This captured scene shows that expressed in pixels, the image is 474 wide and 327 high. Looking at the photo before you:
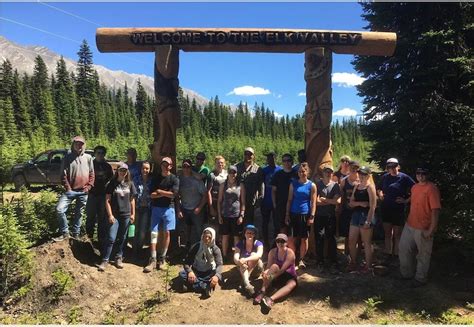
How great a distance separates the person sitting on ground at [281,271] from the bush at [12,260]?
370 centimetres

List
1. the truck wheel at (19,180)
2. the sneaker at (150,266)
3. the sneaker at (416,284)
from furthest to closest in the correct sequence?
the truck wheel at (19,180)
the sneaker at (150,266)
the sneaker at (416,284)

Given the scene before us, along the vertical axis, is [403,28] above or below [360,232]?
above

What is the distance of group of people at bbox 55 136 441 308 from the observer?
5738mm

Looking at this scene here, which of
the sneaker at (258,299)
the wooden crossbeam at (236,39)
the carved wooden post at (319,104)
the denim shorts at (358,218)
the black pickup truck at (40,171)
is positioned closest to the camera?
the sneaker at (258,299)

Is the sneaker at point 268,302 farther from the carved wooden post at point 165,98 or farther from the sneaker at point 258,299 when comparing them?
the carved wooden post at point 165,98

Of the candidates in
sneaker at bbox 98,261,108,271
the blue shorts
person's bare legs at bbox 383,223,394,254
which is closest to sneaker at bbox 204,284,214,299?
the blue shorts

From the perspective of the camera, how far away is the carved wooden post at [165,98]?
7148mm

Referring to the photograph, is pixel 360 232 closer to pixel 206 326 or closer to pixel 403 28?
pixel 206 326

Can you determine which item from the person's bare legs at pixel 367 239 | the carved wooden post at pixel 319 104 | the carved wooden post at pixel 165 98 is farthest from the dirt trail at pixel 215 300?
the carved wooden post at pixel 165 98

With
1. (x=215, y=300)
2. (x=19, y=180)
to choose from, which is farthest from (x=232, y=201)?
(x=19, y=180)

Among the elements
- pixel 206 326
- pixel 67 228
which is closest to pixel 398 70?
pixel 206 326

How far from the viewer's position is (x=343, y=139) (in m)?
91.1

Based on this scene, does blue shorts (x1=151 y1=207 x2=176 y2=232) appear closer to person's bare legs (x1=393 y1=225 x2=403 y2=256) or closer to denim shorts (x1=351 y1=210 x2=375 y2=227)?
denim shorts (x1=351 y1=210 x2=375 y2=227)

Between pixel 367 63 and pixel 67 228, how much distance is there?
8212 mm
